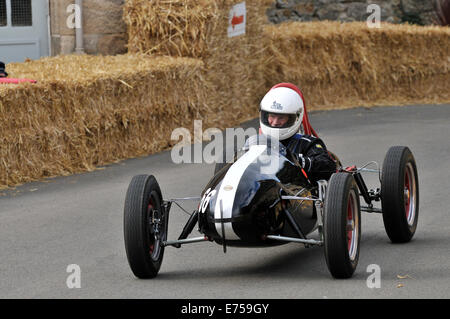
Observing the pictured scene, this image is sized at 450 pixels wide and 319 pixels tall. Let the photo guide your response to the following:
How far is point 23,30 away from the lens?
12.8m

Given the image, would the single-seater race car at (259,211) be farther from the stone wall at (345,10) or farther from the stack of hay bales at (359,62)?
the stone wall at (345,10)

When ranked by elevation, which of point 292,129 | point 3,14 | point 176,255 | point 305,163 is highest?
point 3,14

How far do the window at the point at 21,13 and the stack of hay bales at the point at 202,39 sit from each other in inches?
60.2

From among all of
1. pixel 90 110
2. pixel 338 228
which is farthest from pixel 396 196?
pixel 90 110

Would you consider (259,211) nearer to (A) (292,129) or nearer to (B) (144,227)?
(B) (144,227)

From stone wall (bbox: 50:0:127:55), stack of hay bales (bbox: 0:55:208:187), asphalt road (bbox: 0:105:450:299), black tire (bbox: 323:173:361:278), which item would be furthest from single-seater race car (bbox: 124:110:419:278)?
stone wall (bbox: 50:0:127:55)

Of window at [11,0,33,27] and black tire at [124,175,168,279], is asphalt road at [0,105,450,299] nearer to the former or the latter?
black tire at [124,175,168,279]

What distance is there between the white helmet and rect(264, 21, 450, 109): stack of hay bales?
809 centimetres

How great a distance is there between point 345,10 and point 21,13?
852 cm

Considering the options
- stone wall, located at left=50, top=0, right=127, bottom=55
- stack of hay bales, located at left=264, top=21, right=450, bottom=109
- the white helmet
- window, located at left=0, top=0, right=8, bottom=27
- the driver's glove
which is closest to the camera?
the driver's glove

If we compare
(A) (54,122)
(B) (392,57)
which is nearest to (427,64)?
(B) (392,57)

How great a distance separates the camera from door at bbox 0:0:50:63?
12.5 metres
